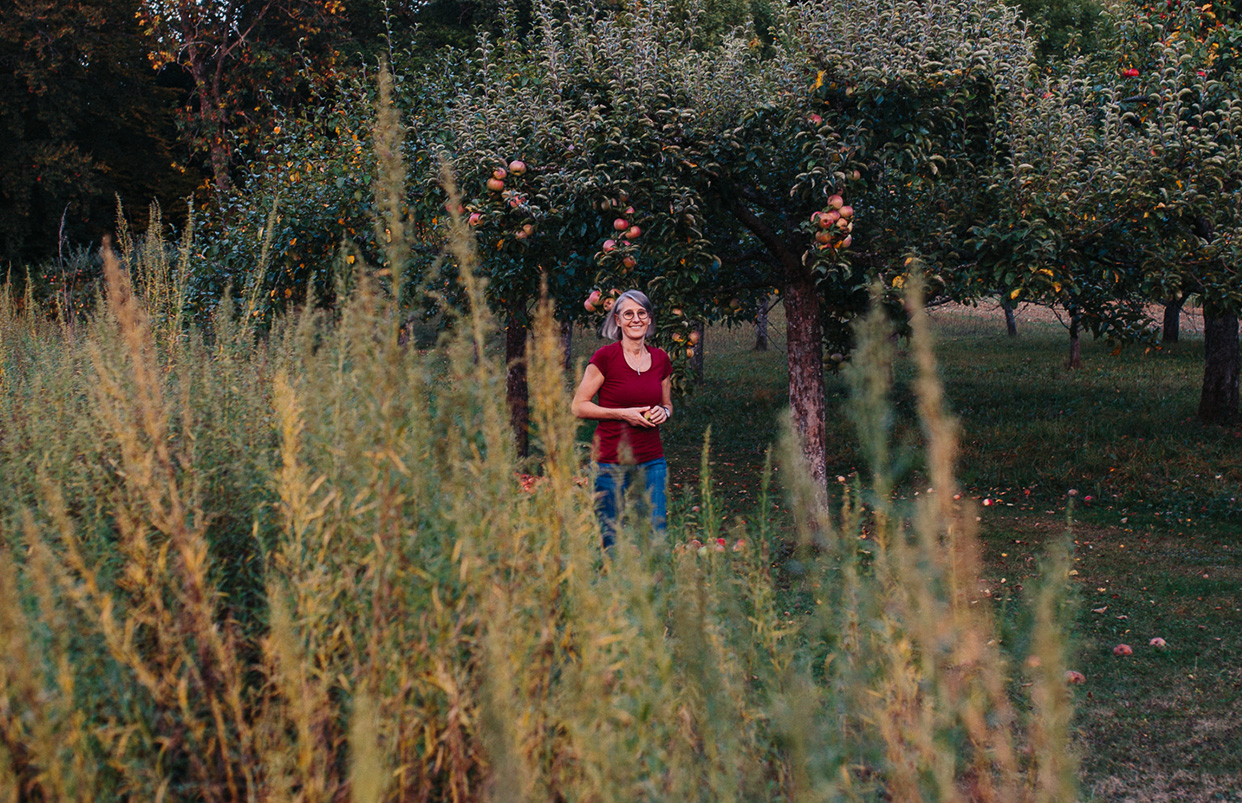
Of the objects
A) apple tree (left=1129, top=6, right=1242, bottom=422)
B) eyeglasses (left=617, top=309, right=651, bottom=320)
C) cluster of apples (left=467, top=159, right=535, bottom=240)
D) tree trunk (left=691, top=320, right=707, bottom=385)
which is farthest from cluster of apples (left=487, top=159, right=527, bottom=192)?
apple tree (left=1129, top=6, right=1242, bottom=422)

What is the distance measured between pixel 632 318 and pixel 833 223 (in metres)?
2.02

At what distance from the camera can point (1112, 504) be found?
990 cm

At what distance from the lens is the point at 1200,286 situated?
24.6 feet

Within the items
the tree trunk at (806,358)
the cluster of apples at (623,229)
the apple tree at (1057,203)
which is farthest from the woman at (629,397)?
the tree trunk at (806,358)

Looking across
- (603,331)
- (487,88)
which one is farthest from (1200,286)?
(487,88)

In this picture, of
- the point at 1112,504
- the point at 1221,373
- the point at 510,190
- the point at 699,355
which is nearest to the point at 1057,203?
the point at 510,190

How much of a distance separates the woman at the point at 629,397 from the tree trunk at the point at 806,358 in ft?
10.3

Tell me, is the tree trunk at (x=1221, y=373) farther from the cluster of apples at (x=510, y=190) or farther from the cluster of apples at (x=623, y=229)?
the cluster of apples at (x=510, y=190)

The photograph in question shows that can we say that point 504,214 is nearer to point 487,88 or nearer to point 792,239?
point 487,88

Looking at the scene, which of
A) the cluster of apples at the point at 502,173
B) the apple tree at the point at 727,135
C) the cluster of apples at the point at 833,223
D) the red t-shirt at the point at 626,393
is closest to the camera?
the red t-shirt at the point at 626,393

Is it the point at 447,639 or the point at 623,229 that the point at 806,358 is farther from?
the point at 447,639

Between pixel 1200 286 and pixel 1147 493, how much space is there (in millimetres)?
3356

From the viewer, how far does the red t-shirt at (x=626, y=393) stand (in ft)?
17.7

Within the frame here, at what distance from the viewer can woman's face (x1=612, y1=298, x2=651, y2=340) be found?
17.8 feet
